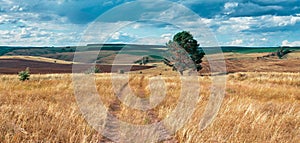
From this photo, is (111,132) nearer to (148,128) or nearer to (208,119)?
(148,128)

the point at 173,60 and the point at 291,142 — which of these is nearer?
the point at 291,142

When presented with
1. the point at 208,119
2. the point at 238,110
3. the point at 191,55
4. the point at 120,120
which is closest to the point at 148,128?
the point at 120,120

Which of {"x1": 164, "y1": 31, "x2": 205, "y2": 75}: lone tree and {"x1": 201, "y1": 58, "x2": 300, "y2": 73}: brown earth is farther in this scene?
{"x1": 201, "y1": 58, "x2": 300, "y2": 73}: brown earth

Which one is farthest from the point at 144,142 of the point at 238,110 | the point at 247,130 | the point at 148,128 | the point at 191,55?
the point at 191,55

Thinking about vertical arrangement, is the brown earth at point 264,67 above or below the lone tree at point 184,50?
below

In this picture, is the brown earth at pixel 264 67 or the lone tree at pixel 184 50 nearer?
the lone tree at pixel 184 50

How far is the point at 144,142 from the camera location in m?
5.91

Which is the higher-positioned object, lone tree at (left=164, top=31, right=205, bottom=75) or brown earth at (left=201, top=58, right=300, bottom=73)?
lone tree at (left=164, top=31, right=205, bottom=75)

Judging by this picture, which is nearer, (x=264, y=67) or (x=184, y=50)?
(x=184, y=50)

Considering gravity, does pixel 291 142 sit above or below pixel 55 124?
below

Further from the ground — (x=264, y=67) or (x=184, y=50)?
(x=184, y=50)

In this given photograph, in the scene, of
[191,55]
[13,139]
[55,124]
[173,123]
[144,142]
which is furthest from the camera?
[191,55]

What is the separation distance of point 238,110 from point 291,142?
3517 millimetres

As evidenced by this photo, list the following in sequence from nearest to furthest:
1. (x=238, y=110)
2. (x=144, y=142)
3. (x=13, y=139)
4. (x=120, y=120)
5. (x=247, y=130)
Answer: (x=13, y=139) < (x=144, y=142) < (x=247, y=130) < (x=120, y=120) < (x=238, y=110)
